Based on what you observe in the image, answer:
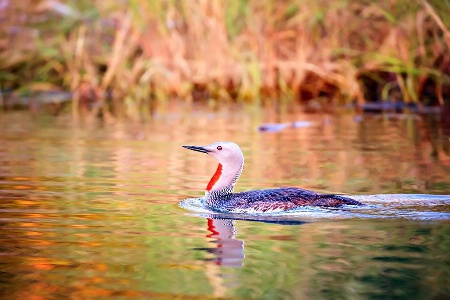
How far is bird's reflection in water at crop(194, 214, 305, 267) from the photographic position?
5090 millimetres

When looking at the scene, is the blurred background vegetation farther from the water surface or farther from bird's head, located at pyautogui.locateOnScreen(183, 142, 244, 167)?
bird's head, located at pyautogui.locateOnScreen(183, 142, 244, 167)

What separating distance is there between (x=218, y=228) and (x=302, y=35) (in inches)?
405

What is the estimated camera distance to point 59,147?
426 inches

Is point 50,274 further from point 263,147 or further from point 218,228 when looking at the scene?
point 263,147

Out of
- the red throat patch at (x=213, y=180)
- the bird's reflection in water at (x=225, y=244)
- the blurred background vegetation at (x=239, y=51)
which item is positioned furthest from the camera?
the blurred background vegetation at (x=239, y=51)

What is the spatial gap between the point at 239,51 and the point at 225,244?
10855 millimetres

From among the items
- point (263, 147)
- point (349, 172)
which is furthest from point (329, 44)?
point (349, 172)

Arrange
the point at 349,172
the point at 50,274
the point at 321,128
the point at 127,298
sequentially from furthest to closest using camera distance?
the point at 321,128, the point at 349,172, the point at 50,274, the point at 127,298

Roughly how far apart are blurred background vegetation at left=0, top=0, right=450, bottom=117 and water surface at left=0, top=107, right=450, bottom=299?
4286 millimetres

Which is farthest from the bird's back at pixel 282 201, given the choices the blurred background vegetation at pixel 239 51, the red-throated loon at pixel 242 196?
the blurred background vegetation at pixel 239 51

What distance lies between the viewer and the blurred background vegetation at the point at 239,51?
15.7 meters

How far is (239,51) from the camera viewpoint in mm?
16172

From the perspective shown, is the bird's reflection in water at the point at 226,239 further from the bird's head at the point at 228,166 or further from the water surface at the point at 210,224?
the bird's head at the point at 228,166

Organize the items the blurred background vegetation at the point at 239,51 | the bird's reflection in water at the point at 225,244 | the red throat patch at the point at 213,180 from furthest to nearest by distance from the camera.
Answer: the blurred background vegetation at the point at 239,51
the red throat patch at the point at 213,180
the bird's reflection in water at the point at 225,244
